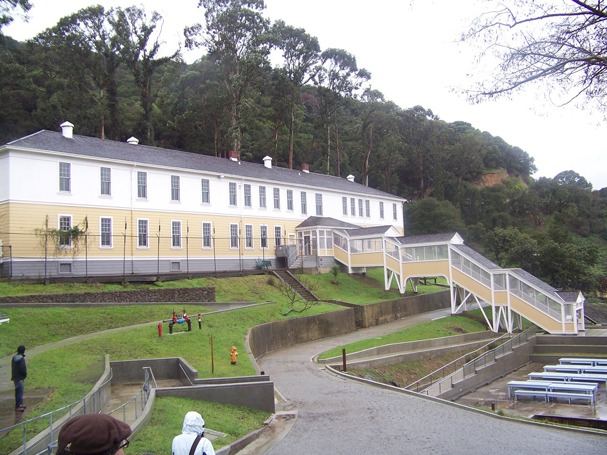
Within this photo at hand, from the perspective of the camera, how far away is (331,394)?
15.6 meters

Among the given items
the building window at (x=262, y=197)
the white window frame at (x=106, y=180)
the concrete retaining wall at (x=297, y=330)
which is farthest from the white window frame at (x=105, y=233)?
the concrete retaining wall at (x=297, y=330)

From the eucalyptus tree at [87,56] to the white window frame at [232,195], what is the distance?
1923 cm

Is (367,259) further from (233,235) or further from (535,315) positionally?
(535,315)

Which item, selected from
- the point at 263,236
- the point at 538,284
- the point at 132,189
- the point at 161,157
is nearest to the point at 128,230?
the point at 132,189

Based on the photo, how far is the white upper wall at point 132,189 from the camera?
28.2 metres

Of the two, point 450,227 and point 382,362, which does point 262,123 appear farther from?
point 382,362

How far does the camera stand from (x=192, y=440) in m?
5.23

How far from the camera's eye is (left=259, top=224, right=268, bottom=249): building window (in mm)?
39844

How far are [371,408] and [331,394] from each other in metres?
1.99

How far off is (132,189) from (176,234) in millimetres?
4175

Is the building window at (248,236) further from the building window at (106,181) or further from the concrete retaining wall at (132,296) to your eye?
the concrete retaining wall at (132,296)

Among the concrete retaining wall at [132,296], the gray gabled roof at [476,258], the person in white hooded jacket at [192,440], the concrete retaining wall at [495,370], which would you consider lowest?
the concrete retaining wall at [495,370]

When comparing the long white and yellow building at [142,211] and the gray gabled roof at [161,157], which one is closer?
the long white and yellow building at [142,211]

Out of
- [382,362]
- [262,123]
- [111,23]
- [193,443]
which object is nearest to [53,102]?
[111,23]
